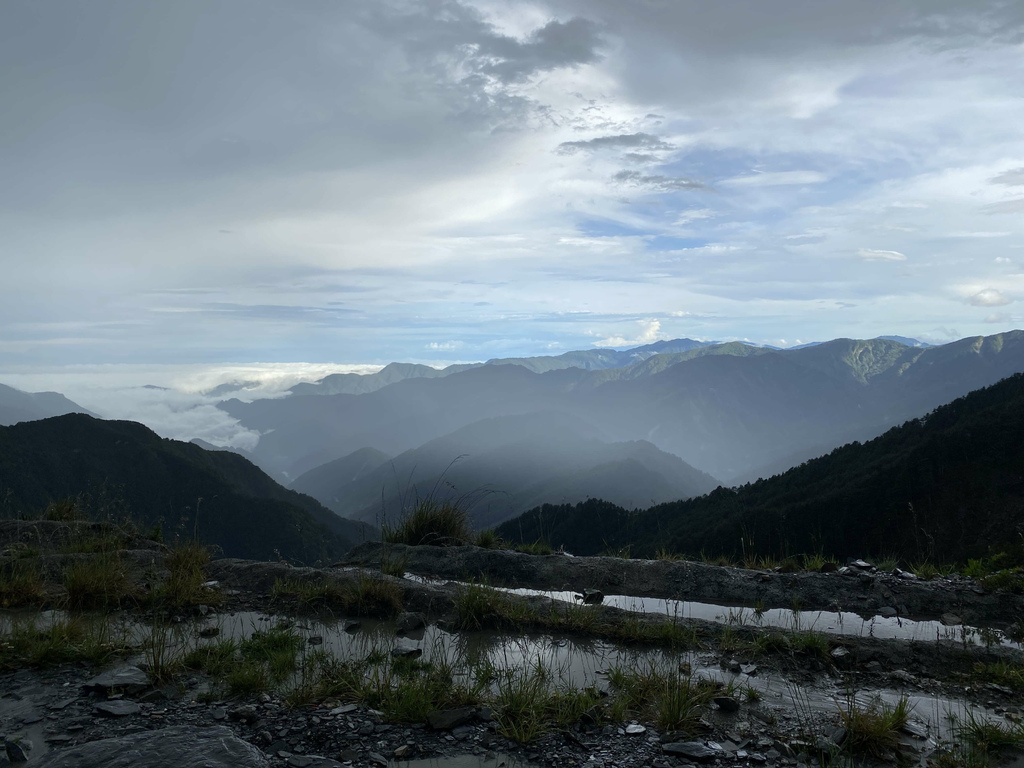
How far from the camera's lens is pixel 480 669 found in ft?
17.1

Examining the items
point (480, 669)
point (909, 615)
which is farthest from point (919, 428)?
point (480, 669)

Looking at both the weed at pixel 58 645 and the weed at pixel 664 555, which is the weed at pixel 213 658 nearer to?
the weed at pixel 58 645

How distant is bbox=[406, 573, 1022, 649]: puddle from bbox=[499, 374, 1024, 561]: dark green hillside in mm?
29009

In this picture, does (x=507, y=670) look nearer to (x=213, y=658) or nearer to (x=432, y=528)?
(x=213, y=658)

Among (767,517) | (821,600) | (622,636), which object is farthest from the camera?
(767,517)

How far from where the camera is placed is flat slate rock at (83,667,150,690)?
473 centimetres

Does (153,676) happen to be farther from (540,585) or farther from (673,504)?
(673,504)

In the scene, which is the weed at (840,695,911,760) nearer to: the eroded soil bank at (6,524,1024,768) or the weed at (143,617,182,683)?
the eroded soil bank at (6,524,1024,768)

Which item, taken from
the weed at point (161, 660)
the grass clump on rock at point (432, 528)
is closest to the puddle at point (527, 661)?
the weed at point (161, 660)

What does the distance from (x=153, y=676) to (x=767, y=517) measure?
2109 inches

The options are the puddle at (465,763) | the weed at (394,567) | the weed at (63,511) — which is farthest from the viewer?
the weed at (63,511)

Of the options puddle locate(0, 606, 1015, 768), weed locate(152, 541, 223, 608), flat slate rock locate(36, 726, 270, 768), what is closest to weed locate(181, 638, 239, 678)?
puddle locate(0, 606, 1015, 768)

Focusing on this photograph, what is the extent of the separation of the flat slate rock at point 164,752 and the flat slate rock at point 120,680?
3.02ft

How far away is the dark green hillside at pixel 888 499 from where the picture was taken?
4272cm
